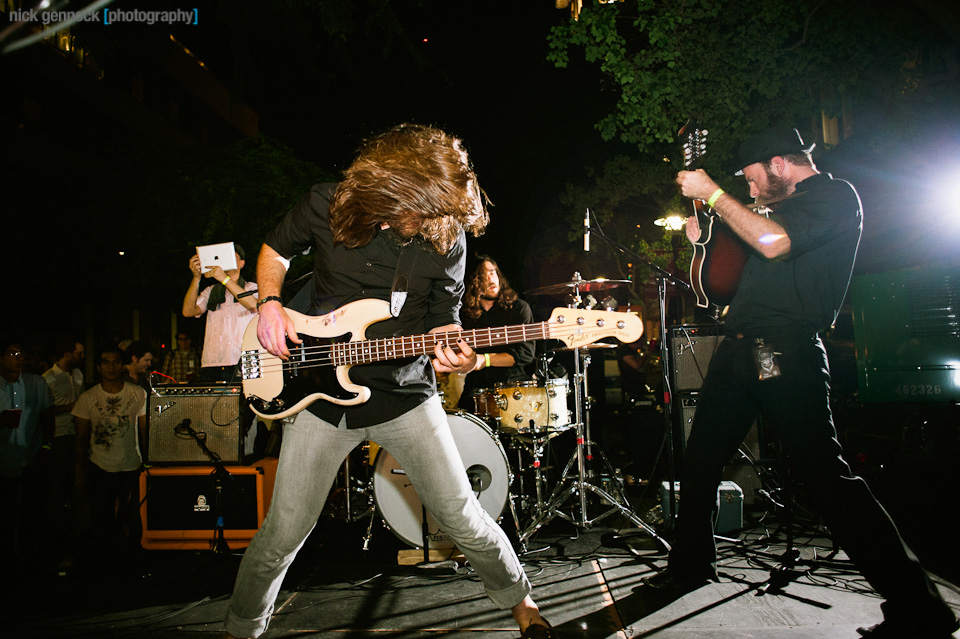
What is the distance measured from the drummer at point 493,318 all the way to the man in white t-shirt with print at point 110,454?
11.0 feet

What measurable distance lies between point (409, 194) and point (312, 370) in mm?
894

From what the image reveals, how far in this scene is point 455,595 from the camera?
3732 mm

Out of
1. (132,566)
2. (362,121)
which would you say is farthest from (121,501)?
(362,121)

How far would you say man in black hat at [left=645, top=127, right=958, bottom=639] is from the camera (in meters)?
2.61

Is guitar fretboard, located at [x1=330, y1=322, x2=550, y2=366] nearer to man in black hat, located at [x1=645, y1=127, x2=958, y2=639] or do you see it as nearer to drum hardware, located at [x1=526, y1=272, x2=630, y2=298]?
man in black hat, located at [x1=645, y1=127, x2=958, y2=639]

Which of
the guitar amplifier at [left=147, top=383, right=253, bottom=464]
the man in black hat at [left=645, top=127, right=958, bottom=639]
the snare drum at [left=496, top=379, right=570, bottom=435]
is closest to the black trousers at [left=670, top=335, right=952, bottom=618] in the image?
the man in black hat at [left=645, top=127, right=958, bottom=639]

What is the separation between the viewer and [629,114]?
359 inches

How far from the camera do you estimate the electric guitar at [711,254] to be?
11.3ft

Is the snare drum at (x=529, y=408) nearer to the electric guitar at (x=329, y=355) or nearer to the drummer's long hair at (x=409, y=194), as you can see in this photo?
the electric guitar at (x=329, y=355)

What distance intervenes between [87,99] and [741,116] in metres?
26.1

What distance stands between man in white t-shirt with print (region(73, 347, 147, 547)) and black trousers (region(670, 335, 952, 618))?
496cm

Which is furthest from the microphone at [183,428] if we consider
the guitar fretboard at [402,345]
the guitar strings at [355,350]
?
the guitar fretboard at [402,345]

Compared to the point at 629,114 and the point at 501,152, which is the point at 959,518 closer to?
the point at 629,114

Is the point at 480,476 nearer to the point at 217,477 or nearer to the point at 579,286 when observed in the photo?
the point at 579,286
